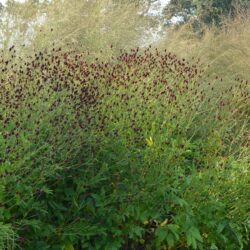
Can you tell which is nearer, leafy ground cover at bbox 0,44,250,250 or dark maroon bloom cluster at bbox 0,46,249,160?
leafy ground cover at bbox 0,44,250,250

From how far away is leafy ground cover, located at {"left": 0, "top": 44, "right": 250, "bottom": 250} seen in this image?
3.38m

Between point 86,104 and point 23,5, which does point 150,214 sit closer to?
point 86,104

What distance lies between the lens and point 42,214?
3.55m

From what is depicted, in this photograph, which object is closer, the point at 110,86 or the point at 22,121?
the point at 22,121

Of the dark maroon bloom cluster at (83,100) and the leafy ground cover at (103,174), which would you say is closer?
the leafy ground cover at (103,174)

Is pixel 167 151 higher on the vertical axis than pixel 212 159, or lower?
higher

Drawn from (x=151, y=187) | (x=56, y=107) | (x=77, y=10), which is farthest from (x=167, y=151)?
(x=77, y=10)

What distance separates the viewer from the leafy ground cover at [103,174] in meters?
3.38

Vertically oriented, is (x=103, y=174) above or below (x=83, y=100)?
below

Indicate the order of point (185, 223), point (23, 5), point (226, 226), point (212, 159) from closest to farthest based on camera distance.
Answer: point (185, 223) < point (226, 226) < point (212, 159) < point (23, 5)

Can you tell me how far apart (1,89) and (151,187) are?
4.19 ft

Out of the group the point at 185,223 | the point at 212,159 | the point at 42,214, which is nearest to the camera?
the point at 42,214

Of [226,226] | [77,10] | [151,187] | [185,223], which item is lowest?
[226,226]

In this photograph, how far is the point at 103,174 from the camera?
381 centimetres
